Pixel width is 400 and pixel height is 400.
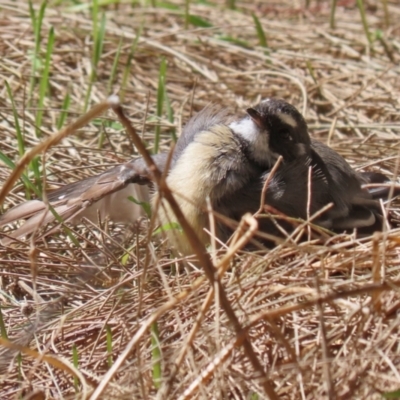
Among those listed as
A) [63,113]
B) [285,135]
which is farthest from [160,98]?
[285,135]

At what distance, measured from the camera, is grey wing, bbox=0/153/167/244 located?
4.06 meters

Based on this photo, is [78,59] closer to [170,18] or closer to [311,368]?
[170,18]

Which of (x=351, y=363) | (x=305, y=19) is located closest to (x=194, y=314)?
(x=351, y=363)

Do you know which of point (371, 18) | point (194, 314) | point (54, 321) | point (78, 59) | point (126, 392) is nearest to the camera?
point (126, 392)

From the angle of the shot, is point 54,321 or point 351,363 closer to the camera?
point 351,363

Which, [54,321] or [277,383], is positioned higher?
[277,383]

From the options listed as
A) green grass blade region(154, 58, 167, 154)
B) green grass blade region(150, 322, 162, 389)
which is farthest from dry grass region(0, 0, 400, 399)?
green grass blade region(154, 58, 167, 154)

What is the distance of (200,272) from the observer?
361 centimetres

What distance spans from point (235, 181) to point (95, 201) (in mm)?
660

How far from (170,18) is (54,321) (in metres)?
4.19

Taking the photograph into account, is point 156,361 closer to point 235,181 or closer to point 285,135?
point 235,181

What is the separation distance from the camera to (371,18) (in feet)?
24.3

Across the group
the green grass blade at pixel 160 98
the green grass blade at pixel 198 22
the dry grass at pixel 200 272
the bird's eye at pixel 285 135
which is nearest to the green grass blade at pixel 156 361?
the dry grass at pixel 200 272

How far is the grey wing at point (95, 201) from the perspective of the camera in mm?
4059
